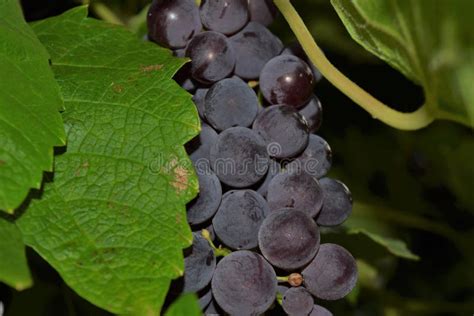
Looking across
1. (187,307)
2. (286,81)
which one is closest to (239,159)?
(286,81)

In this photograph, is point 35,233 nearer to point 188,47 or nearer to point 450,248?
point 188,47

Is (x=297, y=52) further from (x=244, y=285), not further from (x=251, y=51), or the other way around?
(x=244, y=285)

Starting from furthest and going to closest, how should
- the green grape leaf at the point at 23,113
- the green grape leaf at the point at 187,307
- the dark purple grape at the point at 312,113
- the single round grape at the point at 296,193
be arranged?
the dark purple grape at the point at 312,113, the single round grape at the point at 296,193, the green grape leaf at the point at 23,113, the green grape leaf at the point at 187,307

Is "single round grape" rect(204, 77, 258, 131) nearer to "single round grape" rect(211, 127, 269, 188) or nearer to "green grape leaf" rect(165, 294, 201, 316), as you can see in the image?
"single round grape" rect(211, 127, 269, 188)

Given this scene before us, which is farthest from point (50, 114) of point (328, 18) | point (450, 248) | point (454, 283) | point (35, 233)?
point (454, 283)

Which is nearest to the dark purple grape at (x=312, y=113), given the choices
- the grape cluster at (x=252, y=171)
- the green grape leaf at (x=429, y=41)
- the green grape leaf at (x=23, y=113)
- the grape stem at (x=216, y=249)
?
the grape cluster at (x=252, y=171)

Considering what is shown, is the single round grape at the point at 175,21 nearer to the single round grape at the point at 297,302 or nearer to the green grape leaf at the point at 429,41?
the green grape leaf at the point at 429,41

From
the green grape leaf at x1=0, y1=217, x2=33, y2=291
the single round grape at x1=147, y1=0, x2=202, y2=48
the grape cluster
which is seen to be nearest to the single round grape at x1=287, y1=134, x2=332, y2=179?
the grape cluster
